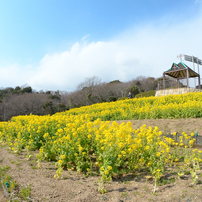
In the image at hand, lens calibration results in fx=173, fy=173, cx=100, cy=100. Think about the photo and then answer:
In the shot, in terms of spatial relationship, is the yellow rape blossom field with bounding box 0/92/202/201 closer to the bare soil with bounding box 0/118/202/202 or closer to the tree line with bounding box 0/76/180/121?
the bare soil with bounding box 0/118/202/202

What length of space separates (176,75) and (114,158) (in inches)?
662

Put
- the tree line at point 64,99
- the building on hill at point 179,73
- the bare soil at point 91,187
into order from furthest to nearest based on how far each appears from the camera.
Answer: the tree line at point 64,99
the building on hill at point 179,73
the bare soil at point 91,187

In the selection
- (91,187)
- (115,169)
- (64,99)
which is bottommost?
(91,187)

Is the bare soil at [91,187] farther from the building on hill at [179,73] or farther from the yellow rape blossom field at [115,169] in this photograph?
the building on hill at [179,73]

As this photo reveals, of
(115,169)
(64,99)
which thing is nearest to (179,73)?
(115,169)

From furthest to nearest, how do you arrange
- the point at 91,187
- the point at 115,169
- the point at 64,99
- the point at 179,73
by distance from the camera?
the point at 64,99
the point at 179,73
the point at 115,169
the point at 91,187

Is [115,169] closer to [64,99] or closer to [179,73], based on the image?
[179,73]

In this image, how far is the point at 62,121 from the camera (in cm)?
516

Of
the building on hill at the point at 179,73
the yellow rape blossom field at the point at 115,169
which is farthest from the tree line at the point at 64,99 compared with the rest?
the yellow rape blossom field at the point at 115,169

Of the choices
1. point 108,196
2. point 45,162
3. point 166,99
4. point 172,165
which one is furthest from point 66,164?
point 166,99

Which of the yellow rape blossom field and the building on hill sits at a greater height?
the building on hill

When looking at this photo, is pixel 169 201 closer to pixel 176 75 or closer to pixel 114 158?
pixel 114 158

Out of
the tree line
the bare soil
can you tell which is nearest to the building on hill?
the tree line

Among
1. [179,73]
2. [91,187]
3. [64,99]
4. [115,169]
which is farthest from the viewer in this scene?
[64,99]
